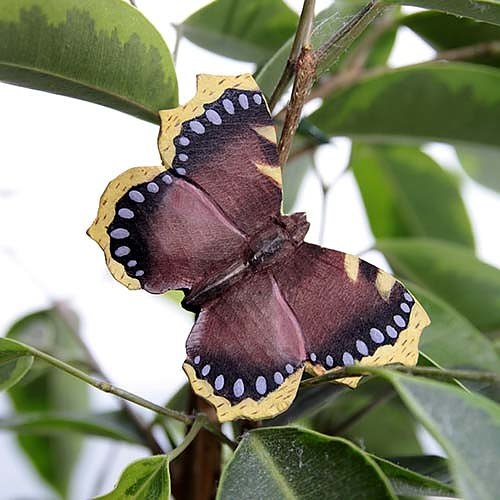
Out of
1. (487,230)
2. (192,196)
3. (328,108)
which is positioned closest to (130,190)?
(192,196)

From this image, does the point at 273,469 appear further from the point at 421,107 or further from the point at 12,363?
the point at 421,107

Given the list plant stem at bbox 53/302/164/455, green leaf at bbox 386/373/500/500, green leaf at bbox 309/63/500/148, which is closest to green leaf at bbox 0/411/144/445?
plant stem at bbox 53/302/164/455

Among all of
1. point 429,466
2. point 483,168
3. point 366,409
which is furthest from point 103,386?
point 483,168

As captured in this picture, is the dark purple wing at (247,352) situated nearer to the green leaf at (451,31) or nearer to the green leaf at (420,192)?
the green leaf at (451,31)

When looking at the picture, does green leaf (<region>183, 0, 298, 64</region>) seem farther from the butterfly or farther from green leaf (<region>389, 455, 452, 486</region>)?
green leaf (<region>389, 455, 452, 486</region>)

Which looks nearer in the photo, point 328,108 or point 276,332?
point 276,332

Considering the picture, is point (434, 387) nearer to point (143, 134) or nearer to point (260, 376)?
point (260, 376)
